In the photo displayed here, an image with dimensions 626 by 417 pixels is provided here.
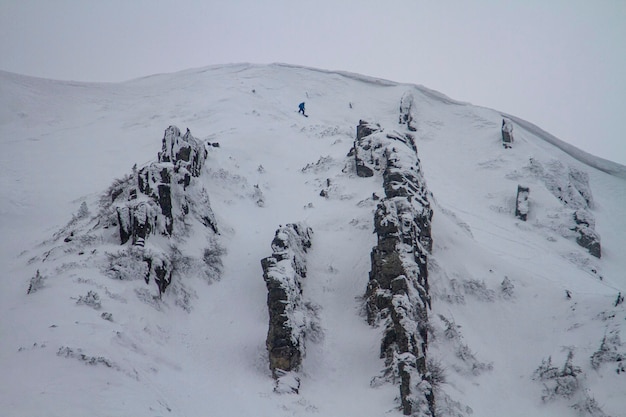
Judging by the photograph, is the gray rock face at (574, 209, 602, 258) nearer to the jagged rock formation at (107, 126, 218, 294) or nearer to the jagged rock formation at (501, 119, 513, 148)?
the jagged rock formation at (501, 119, 513, 148)

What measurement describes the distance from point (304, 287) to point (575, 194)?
31830mm

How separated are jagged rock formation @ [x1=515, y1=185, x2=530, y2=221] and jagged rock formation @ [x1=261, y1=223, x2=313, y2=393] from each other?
22453 mm

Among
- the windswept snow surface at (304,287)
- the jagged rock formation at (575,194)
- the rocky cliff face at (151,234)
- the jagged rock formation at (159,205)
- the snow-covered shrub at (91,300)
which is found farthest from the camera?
the jagged rock formation at (575,194)

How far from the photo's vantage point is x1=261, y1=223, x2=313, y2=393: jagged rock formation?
14688 millimetres

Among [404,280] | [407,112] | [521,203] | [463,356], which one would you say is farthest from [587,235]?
[407,112]

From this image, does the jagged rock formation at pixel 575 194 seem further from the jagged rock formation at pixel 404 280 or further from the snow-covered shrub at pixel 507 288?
the jagged rock formation at pixel 404 280

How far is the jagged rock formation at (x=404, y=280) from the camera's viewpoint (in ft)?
46.2

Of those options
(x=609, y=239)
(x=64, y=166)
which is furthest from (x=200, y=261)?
(x=609, y=239)

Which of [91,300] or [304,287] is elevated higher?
[91,300]

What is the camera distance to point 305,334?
1638 cm

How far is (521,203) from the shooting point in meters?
34.8

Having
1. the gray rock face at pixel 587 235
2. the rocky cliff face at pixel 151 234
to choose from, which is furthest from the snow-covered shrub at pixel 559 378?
the gray rock face at pixel 587 235

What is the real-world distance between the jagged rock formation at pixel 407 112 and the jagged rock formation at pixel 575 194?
16.1 m

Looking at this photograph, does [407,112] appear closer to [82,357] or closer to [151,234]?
[151,234]
